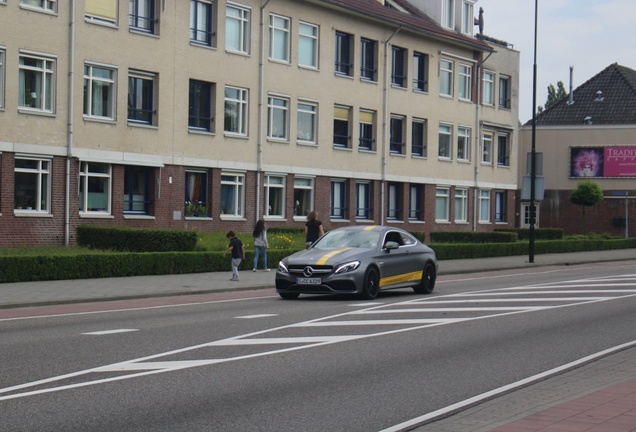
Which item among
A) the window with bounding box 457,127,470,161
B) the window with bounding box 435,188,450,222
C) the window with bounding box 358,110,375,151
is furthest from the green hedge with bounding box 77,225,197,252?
the window with bounding box 457,127,470,161

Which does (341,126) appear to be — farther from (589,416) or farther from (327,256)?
(589,416)

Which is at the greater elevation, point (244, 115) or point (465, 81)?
point (465, 81)

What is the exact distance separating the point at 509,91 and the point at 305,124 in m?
19.3

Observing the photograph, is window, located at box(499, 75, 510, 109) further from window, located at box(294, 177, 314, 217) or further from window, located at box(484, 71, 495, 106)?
window, located at box(294, 177, 314, 217)

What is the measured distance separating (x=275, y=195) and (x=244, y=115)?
3.79 meters

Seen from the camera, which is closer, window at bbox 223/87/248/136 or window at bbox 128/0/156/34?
window at bbox 128/0/156/34

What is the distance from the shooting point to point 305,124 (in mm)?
44688

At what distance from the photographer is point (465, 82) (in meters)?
55.7

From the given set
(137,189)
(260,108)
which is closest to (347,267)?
(137,189)

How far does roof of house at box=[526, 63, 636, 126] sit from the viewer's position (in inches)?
2832

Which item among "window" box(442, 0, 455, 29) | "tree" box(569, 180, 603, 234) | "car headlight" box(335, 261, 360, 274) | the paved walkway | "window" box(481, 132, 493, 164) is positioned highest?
"window" box(442, 0, 455, 29)

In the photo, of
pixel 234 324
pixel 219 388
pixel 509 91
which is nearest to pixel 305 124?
pixel 509 91

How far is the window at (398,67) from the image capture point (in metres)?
50.0

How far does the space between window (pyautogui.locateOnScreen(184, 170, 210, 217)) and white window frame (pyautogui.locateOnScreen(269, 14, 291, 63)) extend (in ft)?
19.3
